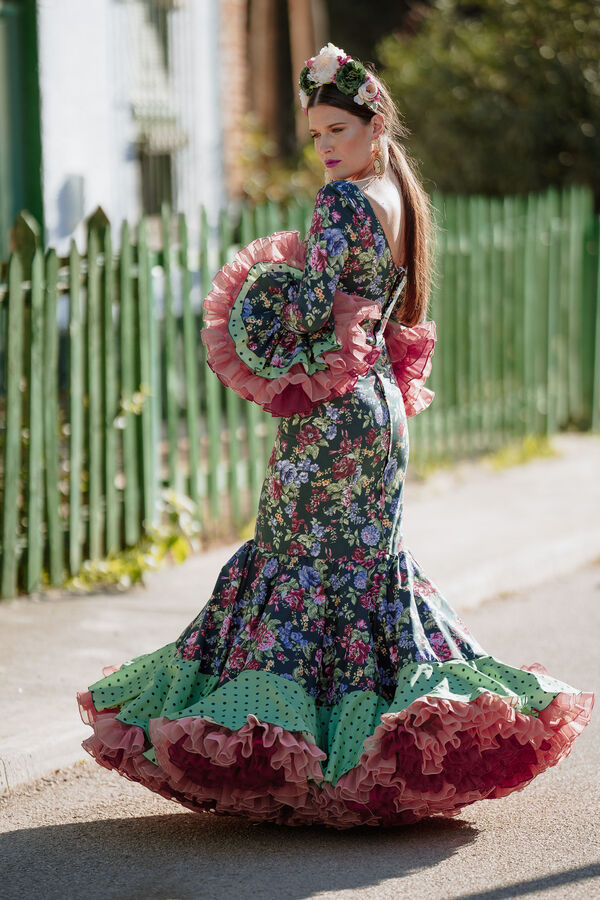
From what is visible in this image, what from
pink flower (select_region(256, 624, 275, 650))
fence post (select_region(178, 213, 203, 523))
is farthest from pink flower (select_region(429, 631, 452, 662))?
fence post (select_region(178, 213, 203, 523))

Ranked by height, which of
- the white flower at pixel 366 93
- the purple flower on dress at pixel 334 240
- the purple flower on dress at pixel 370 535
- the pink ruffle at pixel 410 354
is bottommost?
the purple flower on dress at pixel 370 535

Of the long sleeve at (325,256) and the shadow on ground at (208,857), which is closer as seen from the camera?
the shadow on ground at (208,857)

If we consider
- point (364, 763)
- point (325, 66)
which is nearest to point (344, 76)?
point (325, 66)

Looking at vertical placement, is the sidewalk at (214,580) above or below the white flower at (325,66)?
below

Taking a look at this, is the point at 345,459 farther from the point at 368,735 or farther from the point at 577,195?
the point at 577,195

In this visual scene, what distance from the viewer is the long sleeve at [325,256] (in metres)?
3.73

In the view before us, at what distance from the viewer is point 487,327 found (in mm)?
9820

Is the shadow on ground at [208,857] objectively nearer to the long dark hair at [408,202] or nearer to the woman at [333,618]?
the woman at [333,618]

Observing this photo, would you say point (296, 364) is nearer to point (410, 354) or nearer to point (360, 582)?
point (410, 354)

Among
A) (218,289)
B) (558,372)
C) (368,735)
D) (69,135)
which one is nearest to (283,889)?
(368,735)

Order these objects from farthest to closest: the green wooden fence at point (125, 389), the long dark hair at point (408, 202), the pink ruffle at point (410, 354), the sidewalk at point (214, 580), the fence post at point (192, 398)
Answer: the fence post at point (192, 398) < the green wooden fence at point (125, 389) < the sidewalk at point (214, 580) < the pink ruffle at point (410, 354) < the long dark hair at point (408, 202)

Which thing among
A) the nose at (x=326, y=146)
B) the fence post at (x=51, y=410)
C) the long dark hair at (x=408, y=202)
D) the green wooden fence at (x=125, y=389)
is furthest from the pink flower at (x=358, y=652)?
the fence post at (x=51, y=410)

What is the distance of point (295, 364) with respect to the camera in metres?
3.81

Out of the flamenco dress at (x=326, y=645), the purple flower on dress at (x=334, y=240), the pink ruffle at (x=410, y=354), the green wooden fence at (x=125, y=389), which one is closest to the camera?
the flamenco dress at (x=326, y=645)
